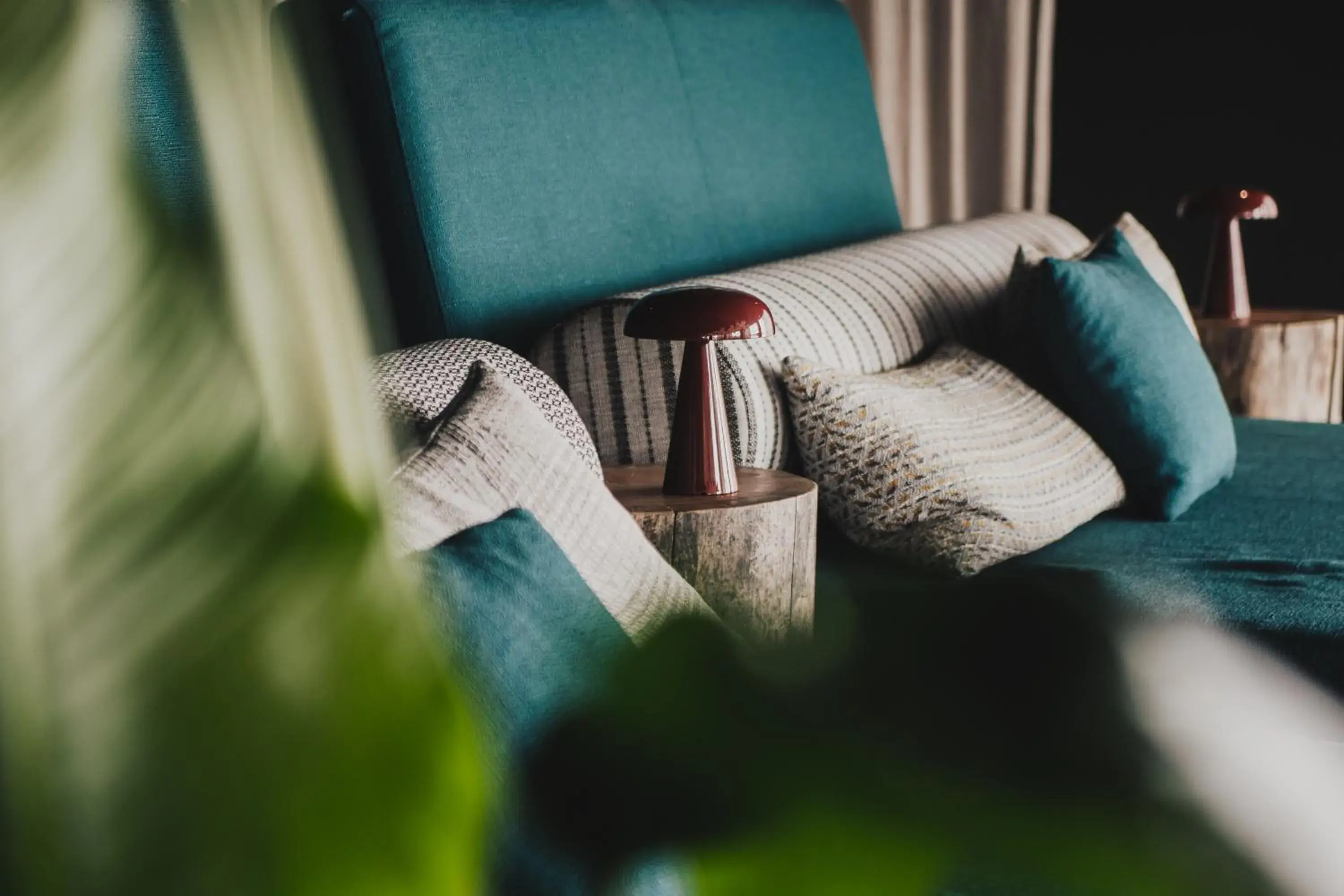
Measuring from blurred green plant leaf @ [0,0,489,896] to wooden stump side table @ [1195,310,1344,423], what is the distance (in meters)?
3.03

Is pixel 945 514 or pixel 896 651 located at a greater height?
pixel 896 651

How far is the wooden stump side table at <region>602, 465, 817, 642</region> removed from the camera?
4.96 ft

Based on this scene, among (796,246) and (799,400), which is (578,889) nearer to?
(799,400)

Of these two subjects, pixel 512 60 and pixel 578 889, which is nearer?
pixel 578 889

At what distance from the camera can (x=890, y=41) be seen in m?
4.34

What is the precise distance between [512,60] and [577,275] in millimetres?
299

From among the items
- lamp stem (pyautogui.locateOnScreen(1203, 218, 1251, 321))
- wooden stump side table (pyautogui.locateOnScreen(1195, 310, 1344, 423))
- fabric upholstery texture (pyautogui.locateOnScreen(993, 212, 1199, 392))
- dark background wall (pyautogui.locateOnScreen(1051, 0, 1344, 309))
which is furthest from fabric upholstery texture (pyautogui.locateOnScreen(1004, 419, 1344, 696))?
dark background wall (pyautogui.locateOnScreen(1051, 0, 1344, 309))

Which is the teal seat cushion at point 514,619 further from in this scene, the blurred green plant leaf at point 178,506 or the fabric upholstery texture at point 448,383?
the blurred green plant leaf at point 178,506

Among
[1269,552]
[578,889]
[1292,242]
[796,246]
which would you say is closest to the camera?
[578,889]

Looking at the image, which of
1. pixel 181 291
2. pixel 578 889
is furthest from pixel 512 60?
pixel 181 291

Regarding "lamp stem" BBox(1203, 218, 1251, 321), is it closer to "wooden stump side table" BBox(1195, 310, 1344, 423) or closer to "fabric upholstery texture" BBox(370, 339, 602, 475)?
"wooden stump side table" BBox(1195, 310, 1344, 423)

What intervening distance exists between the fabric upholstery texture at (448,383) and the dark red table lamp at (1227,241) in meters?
2.04

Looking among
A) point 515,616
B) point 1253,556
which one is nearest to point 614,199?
point 1253,556

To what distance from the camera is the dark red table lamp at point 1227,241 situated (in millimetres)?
3086
